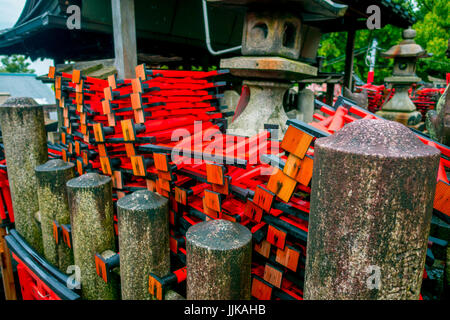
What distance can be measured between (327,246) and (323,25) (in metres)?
7.56

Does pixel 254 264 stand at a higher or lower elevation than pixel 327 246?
lower

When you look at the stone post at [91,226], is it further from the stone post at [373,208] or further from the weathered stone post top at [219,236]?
the stone post at [373,208]

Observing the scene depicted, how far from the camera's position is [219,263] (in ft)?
5.27

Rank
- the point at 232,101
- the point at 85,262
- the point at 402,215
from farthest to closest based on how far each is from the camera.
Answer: the point at 232,101, the point at 85,262, the point at 402,215

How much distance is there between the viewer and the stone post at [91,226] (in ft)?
7.98

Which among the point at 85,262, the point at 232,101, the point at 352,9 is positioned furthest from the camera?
the point at 232,101

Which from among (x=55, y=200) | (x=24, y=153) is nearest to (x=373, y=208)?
(x=55, y=200)

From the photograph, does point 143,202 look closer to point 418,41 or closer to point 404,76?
point 404,76

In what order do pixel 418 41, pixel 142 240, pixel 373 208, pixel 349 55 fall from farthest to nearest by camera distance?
pixel 418 41 < pixel 349 55 < pixel 142 240 < pixel 373 208

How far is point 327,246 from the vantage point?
1.17m

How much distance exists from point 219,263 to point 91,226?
1390mm

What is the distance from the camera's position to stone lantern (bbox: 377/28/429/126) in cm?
806

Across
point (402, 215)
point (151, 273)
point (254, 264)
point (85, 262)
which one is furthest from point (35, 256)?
point (402, 215)
